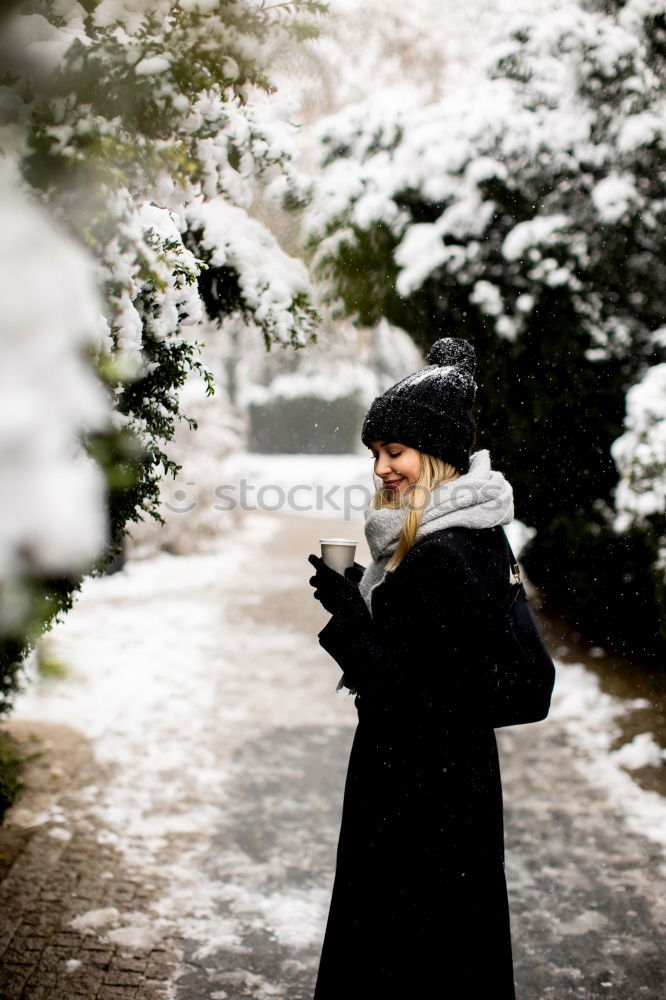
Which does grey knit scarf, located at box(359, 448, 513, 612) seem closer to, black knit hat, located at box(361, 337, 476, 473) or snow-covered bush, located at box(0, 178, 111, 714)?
black knit hat, located at box(361, 337, 476, 473)

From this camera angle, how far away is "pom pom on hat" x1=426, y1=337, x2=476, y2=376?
2367 millimetres

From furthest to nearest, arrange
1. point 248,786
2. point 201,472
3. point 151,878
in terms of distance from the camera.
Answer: point 201,472 → point 248,786 → point 151,878

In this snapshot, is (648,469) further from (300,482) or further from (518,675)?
(300,482)

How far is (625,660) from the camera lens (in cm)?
624

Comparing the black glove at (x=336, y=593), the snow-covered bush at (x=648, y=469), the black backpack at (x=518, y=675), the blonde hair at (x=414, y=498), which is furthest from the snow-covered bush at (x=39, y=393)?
the snow-covered bush at (x=648, y=469)

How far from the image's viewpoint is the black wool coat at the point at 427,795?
198 cm

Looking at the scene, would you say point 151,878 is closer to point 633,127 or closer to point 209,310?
point 209,310

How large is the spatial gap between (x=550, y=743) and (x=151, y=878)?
110 inches

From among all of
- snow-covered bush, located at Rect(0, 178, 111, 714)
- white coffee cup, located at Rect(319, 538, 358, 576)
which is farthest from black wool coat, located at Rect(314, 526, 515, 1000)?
snow-covered bush, located at Rect(0, 178, 111, 714)

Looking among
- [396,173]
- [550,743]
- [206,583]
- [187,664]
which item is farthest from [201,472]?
[550,743]

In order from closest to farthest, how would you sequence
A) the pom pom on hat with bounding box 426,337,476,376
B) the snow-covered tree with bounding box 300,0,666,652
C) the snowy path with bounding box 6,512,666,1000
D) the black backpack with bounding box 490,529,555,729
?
1. the black backpack with bounding box 490,529,555,729
2. the pom pom on hat with bounding box 426,337,476,376
3. the snowy path with bounding box 6,512,666,1000
4. the snow-covered tree with bounding box 300,0,666,652

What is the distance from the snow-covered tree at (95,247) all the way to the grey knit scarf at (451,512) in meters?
0.62

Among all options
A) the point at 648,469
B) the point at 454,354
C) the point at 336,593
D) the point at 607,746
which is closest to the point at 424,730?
the point at 336,593

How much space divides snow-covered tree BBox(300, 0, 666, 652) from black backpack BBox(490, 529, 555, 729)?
11.1 feet
